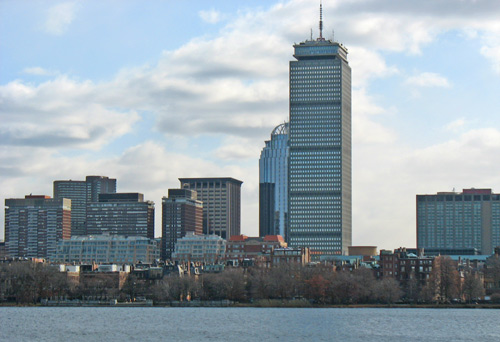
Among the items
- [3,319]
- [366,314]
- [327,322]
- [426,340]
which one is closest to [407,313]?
[366,314]

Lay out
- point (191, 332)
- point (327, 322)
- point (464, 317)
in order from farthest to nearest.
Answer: point (464, 317)
point (327, 322)
point (191, 332)

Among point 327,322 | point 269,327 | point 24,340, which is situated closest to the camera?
point 24,340

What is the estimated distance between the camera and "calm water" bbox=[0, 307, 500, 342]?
13825 cm

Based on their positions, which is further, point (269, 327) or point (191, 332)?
point (269, 327)

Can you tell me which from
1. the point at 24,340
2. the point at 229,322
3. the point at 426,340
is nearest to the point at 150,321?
the point at 229,322

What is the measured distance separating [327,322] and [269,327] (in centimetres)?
1446

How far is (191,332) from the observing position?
145625 mm

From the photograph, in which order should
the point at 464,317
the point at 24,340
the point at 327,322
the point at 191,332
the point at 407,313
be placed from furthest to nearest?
1. the point at 407,313
2. the point at 464,317
3. the point at 327,322
4. the point at 191,332
5. the point at 24,340

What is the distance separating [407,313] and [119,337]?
75522mm

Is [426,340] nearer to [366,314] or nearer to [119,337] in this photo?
[119,337]

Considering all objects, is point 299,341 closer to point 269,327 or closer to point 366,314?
point 269,327

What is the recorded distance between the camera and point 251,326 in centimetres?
15750

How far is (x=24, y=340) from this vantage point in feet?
430

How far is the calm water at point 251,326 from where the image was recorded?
5443 inches
